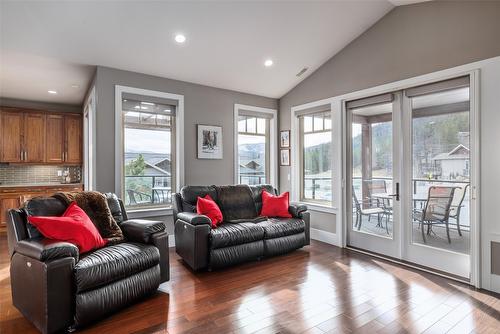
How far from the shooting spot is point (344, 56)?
425 centimetres

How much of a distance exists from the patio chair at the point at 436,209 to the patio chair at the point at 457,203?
4 cm

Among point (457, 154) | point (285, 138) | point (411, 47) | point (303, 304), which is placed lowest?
point (303, 304)

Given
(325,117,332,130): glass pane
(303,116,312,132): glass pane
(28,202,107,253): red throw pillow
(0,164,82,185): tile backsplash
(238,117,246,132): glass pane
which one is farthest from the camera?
(0,164,82,185): tile backsplash

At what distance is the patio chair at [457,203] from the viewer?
311cm

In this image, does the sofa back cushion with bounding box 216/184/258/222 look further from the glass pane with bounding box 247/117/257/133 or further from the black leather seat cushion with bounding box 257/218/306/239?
the glass pane with bounding box 247/117/257/133

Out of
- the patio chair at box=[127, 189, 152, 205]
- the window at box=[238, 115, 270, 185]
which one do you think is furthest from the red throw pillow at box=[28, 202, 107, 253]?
the window at box=[238, 115, 270, 185]

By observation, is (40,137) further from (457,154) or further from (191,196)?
(457,154)

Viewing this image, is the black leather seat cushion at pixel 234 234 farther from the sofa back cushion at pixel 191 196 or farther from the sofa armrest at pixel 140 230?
the sofa armrest at pixel 140 230

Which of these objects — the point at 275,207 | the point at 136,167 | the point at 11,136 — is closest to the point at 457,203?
the point at 275,207

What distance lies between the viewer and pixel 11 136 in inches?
211

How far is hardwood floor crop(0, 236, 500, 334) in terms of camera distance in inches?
85.7

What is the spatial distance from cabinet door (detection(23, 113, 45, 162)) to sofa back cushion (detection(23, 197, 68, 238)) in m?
3.76

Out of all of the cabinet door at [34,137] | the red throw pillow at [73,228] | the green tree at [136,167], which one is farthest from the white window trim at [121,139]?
the cabinet door at [34,137]

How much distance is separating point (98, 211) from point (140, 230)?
0.50m
